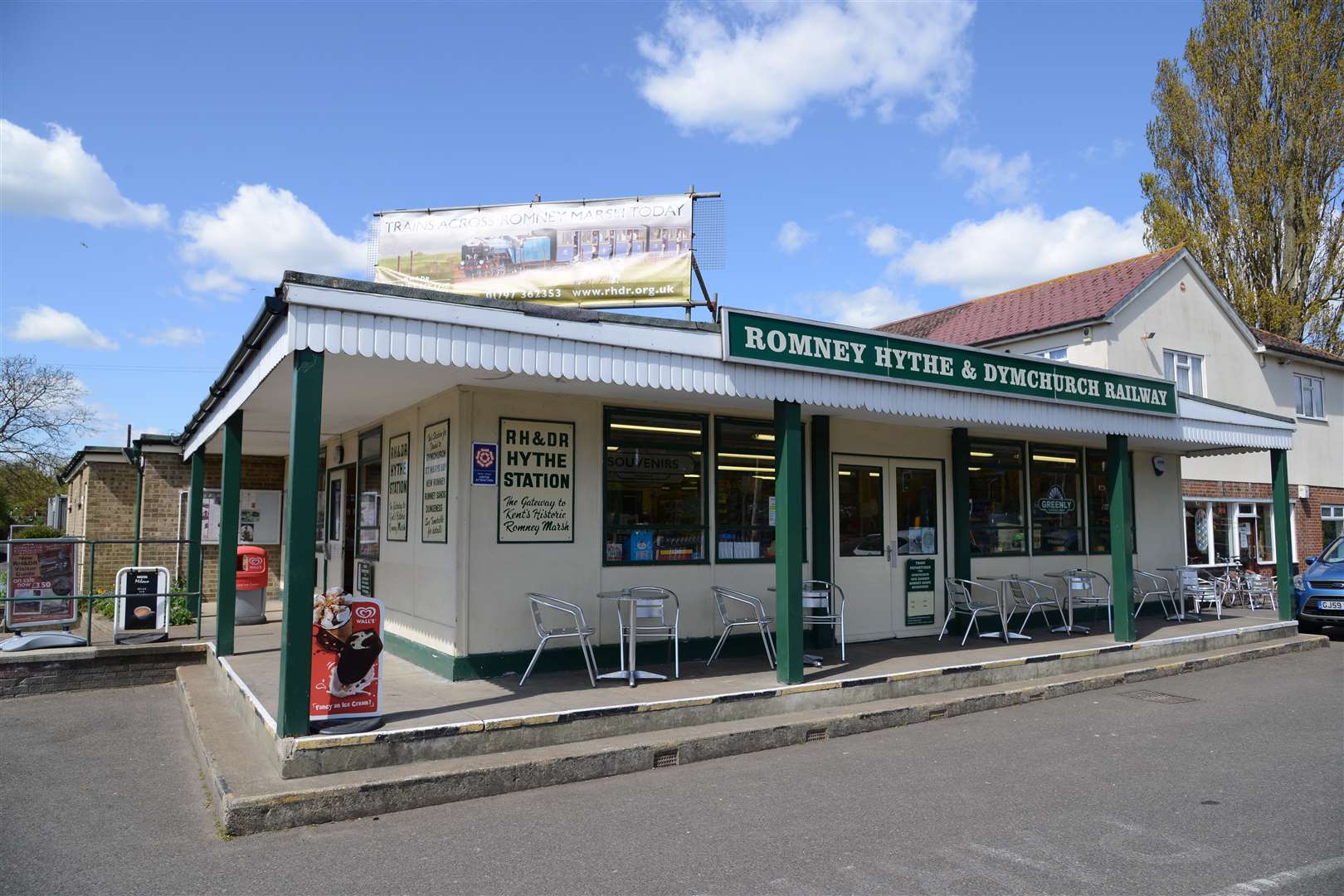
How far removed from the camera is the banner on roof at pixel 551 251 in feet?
36.7

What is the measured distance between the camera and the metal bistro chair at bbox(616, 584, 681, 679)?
25.1 ft

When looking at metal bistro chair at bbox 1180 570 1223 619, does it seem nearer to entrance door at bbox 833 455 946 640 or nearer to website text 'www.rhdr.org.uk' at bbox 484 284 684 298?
entrance door at bbox 833 455 946 640

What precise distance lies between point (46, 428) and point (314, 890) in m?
33.7

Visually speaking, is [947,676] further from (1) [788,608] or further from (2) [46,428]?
(2) [46,428]

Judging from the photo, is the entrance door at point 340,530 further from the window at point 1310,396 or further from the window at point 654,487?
the window at point 1310,396

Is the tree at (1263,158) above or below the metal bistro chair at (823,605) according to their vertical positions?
above

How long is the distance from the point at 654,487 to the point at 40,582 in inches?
319

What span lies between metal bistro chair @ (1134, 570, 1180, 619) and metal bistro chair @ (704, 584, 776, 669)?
7.21 m

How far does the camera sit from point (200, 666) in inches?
394

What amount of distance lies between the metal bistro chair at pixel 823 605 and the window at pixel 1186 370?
41.7 ft

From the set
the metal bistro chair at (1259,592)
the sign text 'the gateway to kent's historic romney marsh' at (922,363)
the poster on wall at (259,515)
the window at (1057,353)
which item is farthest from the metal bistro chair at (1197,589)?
the poster on wall at (259,515)

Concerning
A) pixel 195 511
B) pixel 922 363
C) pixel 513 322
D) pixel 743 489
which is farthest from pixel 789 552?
pixel 195 511

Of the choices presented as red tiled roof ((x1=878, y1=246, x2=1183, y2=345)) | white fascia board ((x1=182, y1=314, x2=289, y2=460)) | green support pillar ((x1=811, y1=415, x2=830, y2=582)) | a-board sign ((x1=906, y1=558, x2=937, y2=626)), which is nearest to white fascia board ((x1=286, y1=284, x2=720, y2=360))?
white fascia board ((x1=182, y1=314, x2=289, y2=460))

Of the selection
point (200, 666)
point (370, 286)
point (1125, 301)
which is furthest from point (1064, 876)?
point (1125, 301)
